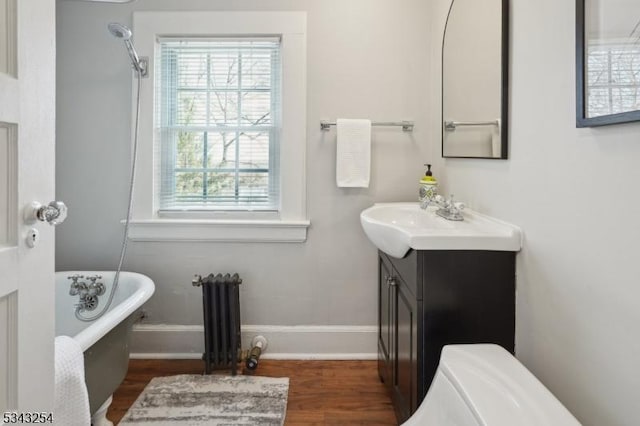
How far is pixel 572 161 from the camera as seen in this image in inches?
37.9

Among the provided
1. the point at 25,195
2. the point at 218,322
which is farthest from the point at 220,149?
the point at 25,195

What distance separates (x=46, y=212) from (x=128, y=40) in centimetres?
139

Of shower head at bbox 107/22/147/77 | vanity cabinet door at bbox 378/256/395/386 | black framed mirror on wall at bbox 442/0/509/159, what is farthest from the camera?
shower head at bbox 107/22/147/77

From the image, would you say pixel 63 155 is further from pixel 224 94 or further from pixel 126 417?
pixel 126 417

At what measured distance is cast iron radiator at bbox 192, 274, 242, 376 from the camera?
2006 mm

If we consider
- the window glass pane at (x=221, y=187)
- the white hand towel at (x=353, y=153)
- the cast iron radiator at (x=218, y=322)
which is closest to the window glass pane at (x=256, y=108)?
the window glass pane at (x=221, y=187)

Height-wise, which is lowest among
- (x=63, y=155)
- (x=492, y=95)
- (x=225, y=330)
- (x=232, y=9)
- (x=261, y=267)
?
(x=225, y=330)

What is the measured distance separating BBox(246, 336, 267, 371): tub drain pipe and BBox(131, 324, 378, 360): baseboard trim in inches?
1.2

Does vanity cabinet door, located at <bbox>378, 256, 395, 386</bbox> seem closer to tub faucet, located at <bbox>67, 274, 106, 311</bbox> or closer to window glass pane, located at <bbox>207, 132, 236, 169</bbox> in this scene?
window glass pane, located at <bbox>207, 132, 236, 169</bbox>

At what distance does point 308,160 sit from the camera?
2164mm

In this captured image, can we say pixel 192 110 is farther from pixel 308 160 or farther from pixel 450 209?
pixel 450 209

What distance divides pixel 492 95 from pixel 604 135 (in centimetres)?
61

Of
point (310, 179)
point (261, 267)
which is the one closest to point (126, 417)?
point (261, 267)

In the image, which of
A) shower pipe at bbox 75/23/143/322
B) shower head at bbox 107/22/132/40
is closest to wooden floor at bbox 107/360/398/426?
shower pipe at bbox 75/23/143/322
